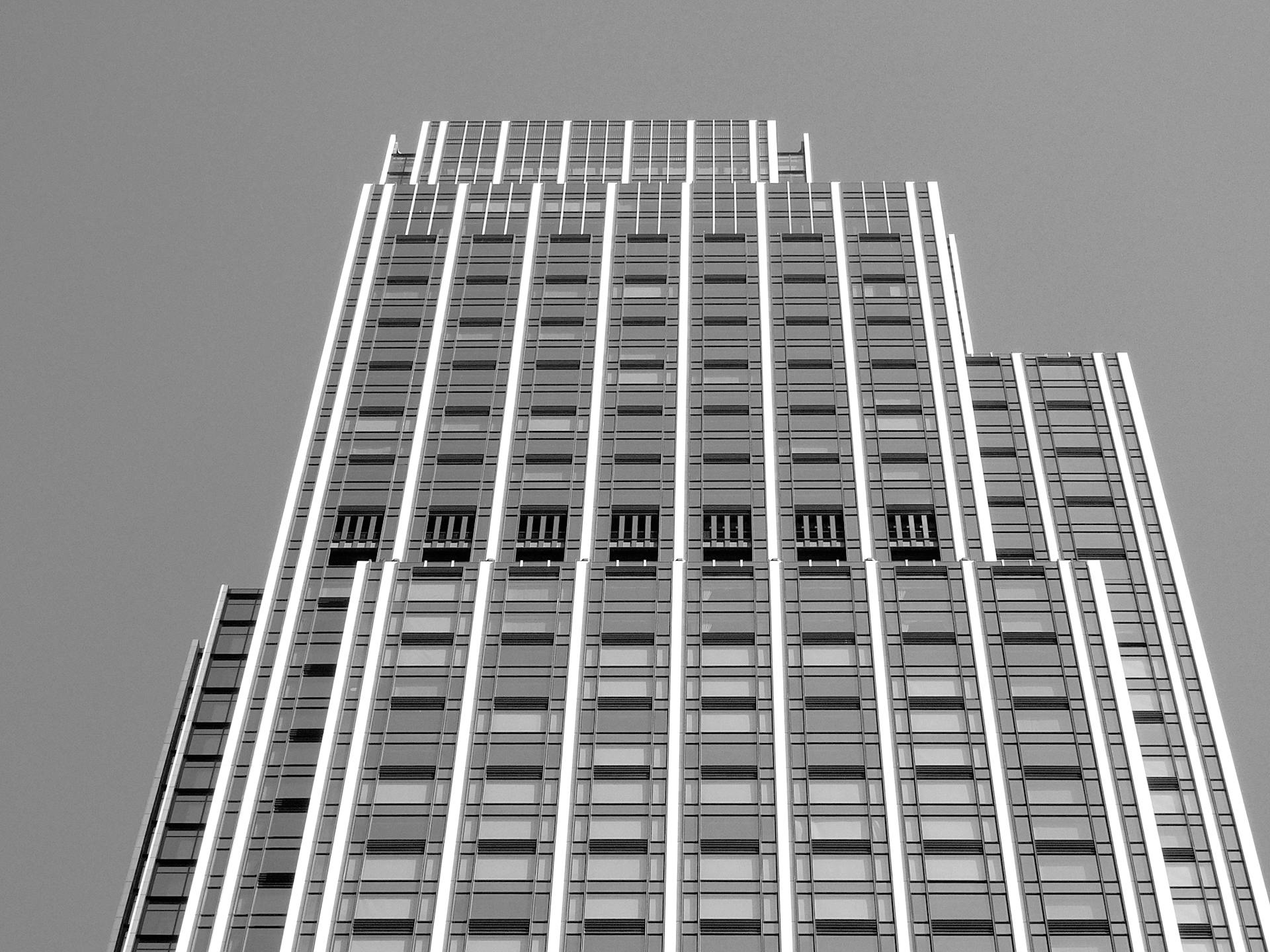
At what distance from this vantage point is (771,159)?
475ft

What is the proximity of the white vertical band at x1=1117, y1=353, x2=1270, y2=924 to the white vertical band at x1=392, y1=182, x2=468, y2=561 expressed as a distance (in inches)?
1655

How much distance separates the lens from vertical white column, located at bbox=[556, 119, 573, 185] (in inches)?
5605

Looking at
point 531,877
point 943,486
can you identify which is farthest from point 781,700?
point 943,486

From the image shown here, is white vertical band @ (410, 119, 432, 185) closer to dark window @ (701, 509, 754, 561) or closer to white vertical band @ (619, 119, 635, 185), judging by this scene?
white vertical band @ (619, 119, 635, 185)

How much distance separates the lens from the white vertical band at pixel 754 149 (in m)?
143

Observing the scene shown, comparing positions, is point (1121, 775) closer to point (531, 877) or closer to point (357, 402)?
point (531, 877)

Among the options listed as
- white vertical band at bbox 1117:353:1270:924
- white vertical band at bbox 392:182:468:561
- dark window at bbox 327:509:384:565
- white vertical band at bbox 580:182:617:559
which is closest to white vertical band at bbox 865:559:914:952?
white vertical band at bbox 580:182:617:559

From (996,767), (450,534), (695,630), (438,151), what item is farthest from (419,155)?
(996,767)

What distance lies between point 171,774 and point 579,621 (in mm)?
29091

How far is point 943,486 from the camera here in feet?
351

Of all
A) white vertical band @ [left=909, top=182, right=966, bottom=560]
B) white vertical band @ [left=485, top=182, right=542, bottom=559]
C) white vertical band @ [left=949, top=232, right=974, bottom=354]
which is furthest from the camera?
white vertical band @ [left=949, top=232, right=974, bottom=354]

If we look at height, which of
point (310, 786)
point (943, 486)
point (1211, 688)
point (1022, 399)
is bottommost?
point (310, 786)

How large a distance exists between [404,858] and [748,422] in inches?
1492

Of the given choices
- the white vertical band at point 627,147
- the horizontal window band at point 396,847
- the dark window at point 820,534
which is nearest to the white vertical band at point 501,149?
the white vertical band at point 627,147
